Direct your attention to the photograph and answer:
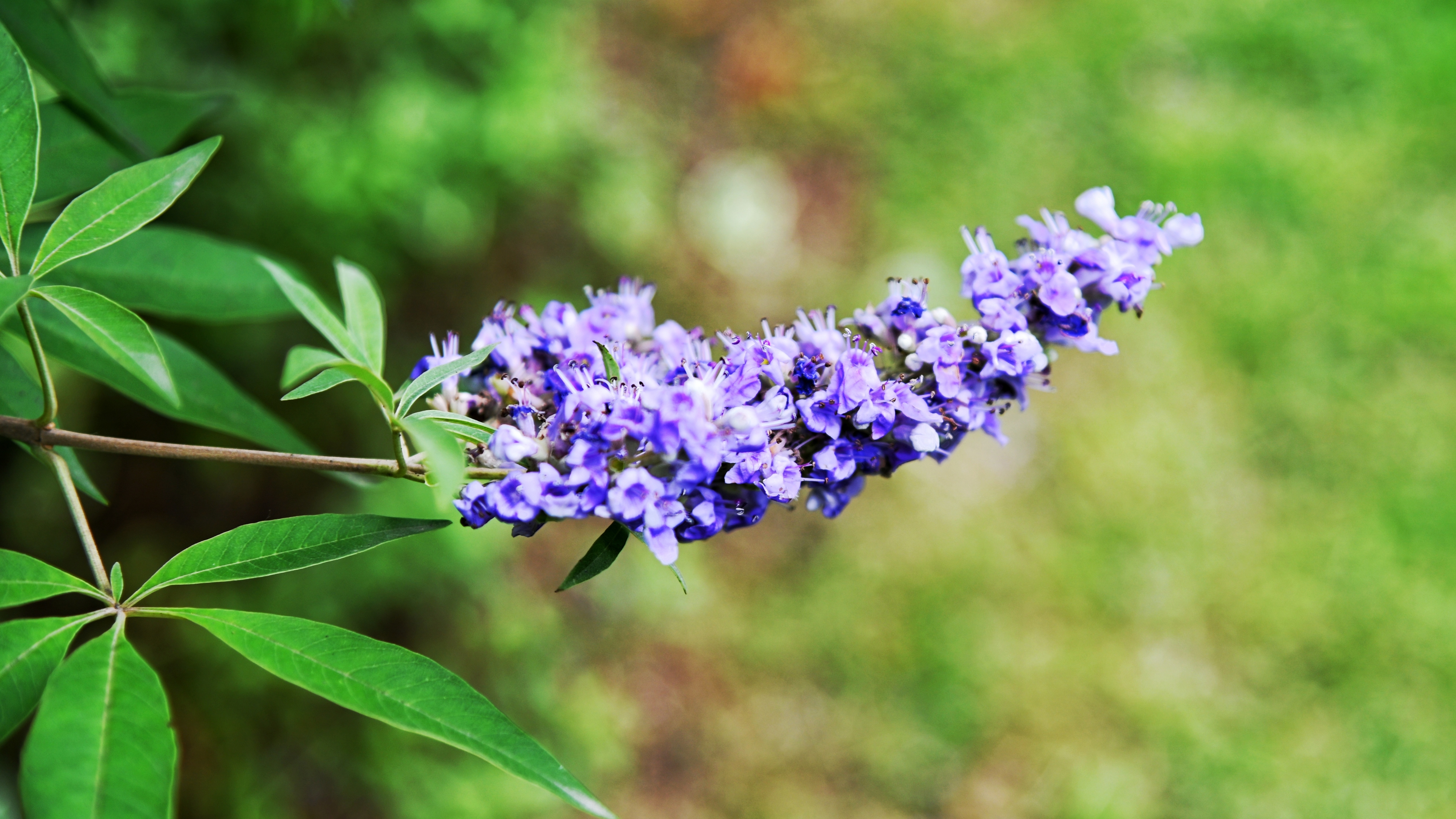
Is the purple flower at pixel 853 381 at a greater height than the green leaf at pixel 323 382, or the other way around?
the purple flower at pixel 853 381

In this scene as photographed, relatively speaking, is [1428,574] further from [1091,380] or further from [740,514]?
[740,514]

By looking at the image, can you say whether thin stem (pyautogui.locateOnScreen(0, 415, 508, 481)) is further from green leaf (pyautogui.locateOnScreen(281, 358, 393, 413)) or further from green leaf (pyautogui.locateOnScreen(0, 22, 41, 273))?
green leaf (pyautogui.locateOnScreen(0, 22, 41, 273))

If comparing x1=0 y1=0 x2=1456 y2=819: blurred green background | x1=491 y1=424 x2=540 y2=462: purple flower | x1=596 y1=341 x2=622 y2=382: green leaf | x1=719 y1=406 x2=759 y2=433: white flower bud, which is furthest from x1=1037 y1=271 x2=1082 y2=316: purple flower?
x1=0 y1=0 x2=1456 y2=819: blurred green background

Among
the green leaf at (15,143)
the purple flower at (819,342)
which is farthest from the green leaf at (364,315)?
the purple flower at (819,342)

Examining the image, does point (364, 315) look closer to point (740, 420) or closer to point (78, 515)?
point (78, 515)

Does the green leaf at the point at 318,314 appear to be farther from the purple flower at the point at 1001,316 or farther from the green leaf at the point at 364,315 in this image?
the purple flower at the point at 1001,316

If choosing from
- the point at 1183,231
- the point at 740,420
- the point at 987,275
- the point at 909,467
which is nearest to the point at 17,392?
the point at 740,420
